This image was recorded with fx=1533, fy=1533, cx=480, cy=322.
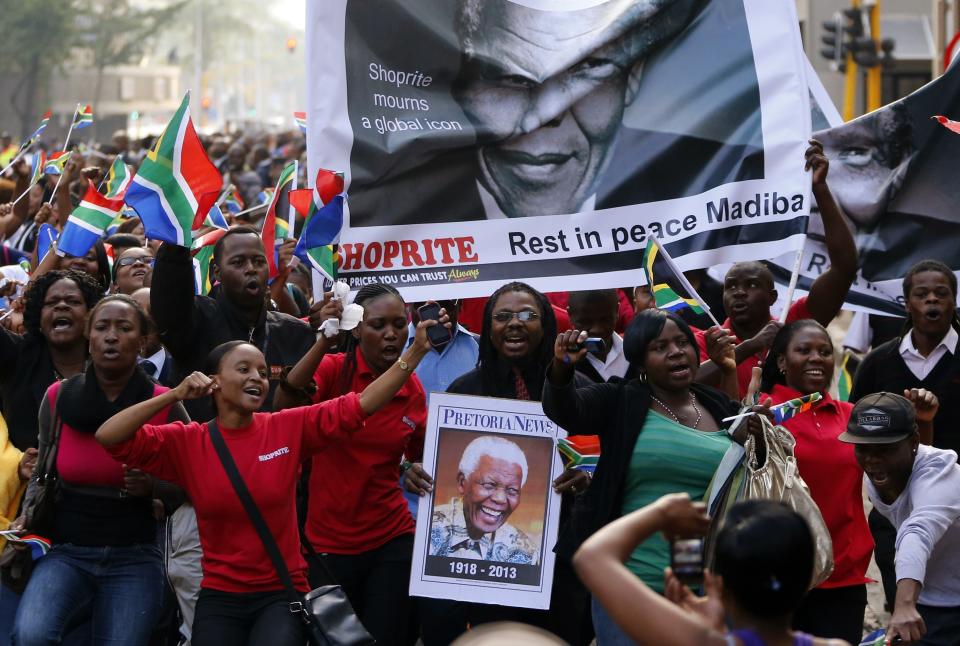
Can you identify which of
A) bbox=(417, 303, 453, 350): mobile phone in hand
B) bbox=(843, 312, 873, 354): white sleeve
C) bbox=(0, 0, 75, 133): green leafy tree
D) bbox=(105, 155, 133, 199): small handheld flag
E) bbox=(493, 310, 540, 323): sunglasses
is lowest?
bbox=(417, 303, 453, 350): mobile phone in hand

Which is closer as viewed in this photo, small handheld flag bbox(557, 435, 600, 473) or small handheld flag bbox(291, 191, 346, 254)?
small handheld flag bbox(557, 435, 600, 473)

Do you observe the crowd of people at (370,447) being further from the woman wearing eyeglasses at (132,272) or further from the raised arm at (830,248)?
the woman wearing eyeglasses at (132,272)

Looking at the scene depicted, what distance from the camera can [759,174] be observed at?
282 inches

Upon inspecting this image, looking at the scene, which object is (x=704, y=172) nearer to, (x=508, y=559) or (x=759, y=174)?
(x=759, y=174)

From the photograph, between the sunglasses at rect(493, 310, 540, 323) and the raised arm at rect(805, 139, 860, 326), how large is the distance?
1470mm

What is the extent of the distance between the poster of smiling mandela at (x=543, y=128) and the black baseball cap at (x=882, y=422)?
1681 mm

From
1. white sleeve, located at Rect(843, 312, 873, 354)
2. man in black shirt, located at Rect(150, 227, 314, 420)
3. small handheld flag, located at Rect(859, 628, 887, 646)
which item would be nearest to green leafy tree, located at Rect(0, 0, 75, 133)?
white sleeve, located at Rect(843, 312, 873, 354)

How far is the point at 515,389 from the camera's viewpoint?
20.8 ft

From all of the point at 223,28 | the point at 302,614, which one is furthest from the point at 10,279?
the point at 223,28

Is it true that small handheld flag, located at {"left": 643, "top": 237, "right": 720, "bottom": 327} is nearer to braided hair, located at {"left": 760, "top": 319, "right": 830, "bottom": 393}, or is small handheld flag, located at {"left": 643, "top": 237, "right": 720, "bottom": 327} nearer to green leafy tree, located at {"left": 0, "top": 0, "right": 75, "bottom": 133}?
braided hair, located at {"left": 760, "top": 319, "right": 830, "bottom": 393}

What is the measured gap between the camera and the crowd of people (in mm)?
5496

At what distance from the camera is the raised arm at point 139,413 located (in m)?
5.52

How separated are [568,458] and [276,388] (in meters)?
1.37

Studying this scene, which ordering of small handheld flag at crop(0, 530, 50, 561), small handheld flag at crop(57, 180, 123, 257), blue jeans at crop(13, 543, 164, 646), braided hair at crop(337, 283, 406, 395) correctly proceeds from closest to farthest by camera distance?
blue jeans at crop(13, 543, 164, 646)
small handheld flag at crop(0, 530, 50, 561)
braided hair at crop(337, 283, 406, 395)
small handheld flag at crop(57, 180, 123, 257)
